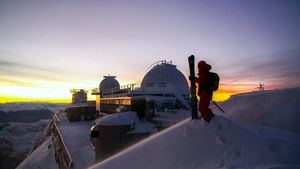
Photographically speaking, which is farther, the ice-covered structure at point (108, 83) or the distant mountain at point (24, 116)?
the distant mountain at point (24, 116)

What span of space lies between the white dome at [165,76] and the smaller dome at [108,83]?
17.9 m

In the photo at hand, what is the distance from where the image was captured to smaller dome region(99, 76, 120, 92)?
4975cm

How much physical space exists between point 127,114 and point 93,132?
2490 millimetres

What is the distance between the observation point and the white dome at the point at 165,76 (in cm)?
3200

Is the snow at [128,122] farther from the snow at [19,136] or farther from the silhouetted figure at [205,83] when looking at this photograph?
the snow at [19,136]

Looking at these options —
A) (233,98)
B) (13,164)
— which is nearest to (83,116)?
(13,164)

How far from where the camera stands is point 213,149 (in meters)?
4.81

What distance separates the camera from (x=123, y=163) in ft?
17.6

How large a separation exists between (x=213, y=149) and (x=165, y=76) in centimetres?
2746

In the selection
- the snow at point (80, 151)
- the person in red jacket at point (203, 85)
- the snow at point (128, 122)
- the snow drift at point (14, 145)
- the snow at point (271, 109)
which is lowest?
the snow drift at point (14, 145)

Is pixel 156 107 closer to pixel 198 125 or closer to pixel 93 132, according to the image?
pixel 93 132

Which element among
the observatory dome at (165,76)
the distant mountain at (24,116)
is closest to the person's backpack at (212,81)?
the observatory dome at (165,76)

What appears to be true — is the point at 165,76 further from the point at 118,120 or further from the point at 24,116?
the point at 24,116

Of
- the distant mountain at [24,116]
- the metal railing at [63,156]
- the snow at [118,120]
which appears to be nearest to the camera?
the snow at [118,120]
